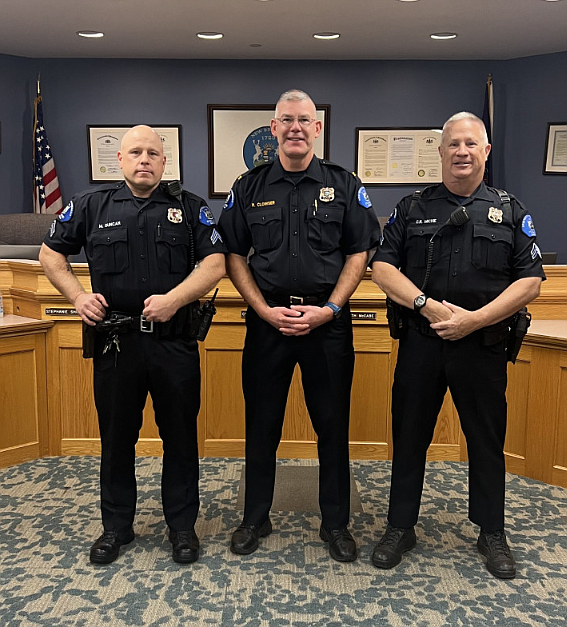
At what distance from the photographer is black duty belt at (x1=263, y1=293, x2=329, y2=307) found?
2.34 metres

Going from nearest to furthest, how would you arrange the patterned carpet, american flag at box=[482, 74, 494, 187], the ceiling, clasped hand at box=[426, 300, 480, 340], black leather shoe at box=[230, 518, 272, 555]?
the patterned carpet → clasped hand at box=[426, 300, 480, 340] → black leather shoe at box=[230, 518, 272, 555] → the ceiling → american flag at box=[482, 74, 494, 187]

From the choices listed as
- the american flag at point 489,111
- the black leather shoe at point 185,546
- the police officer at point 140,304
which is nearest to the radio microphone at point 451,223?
the police officer at point 140,304

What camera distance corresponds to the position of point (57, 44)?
585 centimetres

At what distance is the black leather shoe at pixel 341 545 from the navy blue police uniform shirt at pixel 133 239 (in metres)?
1.09

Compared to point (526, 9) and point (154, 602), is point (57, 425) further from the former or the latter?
point (526, 9)

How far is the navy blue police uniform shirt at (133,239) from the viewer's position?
228 centimetres

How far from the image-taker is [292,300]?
2.35m

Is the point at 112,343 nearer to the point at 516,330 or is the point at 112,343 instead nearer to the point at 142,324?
the point at 142,324

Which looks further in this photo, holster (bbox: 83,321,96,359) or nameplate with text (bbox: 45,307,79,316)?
nameplate with text (bbox: 45,307,79,316)

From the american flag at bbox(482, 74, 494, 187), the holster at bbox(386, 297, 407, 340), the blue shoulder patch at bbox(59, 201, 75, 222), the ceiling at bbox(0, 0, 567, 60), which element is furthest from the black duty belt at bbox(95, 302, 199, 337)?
the american flag at bbox(482, 74, 494, 187)

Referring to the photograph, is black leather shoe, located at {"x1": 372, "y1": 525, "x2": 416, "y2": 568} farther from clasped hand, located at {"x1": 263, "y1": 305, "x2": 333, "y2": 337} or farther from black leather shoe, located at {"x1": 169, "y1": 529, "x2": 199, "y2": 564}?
clasped hand, located at {"x1": 263, "y1": 305, "x2": 333, "y2": 337}

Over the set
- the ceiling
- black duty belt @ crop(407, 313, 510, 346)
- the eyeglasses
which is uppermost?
the ceiling

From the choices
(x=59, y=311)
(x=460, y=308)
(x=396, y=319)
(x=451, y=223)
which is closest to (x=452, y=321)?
(x=460, y=308)

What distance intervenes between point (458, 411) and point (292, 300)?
713 mm
